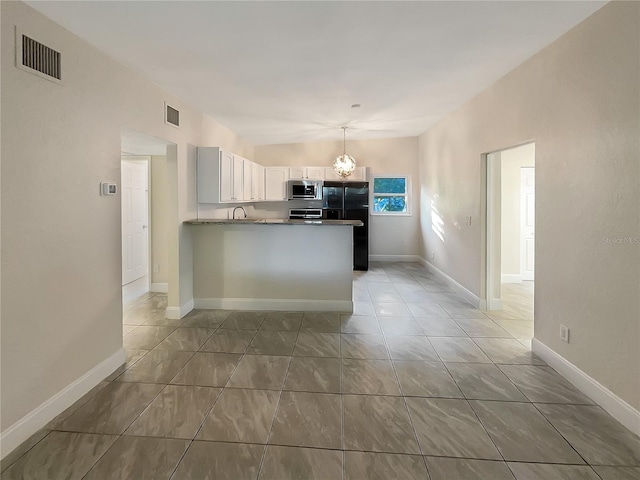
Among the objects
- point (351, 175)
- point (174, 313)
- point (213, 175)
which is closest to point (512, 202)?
point (351, 175)

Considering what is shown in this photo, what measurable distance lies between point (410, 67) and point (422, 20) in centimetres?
87

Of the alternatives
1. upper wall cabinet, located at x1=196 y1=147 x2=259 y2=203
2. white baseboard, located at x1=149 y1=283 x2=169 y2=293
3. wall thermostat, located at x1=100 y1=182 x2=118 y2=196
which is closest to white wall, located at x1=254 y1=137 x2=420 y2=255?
upper wall cabinet, located at x1=196 y1=147 x2=259 y2=203

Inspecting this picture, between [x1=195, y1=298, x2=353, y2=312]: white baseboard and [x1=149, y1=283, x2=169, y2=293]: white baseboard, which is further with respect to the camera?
[x1=149, y1=283, x2=169, y2=293]: white baseboard

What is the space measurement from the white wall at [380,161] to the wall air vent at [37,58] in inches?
212

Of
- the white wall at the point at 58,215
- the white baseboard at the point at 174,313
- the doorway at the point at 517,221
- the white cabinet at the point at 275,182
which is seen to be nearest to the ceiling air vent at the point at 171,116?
the white wall at the point at 58,215

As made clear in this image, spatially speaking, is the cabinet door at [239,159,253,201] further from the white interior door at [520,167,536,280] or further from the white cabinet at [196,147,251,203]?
the white interior door at [520,167,536,280]

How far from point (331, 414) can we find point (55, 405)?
1846mm

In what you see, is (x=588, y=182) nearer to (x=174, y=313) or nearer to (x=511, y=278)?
(x=511, y=278)

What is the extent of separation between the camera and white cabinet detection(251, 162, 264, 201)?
19.9ft

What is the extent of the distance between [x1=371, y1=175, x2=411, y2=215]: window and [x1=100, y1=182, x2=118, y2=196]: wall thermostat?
5906 mm

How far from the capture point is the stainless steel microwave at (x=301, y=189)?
697 cm

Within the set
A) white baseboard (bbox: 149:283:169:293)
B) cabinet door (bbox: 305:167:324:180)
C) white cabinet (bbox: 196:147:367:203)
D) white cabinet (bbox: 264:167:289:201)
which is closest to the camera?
white cabinet (bbox: 196:147:367:203)

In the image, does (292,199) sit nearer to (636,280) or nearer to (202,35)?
(202,35)

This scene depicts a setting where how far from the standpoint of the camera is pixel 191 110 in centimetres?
413
